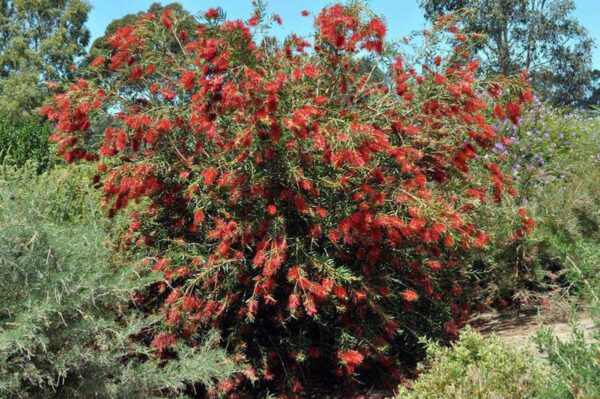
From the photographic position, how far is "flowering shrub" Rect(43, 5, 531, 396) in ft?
13.4

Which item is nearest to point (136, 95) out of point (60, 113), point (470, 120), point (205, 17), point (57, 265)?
point (60, 113)

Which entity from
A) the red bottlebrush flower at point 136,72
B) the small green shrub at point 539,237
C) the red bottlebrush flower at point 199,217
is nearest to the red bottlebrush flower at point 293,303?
the red bottlebrush flower at point 199,217

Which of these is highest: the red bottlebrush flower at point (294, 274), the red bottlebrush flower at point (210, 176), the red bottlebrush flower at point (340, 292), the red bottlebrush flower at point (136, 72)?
the red bottlebrush flower at point (136, 72)

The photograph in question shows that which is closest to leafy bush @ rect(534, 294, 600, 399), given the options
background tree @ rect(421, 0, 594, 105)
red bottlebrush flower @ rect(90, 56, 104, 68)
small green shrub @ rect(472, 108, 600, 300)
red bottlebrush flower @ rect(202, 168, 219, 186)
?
red bottlebrush flower @ rect(202, 168, 219, 186)

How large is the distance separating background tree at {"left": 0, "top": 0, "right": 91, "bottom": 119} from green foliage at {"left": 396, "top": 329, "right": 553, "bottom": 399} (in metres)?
28.3

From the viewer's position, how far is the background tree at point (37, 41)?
2934 centimetres

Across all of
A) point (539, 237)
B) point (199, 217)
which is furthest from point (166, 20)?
point (539, 237)

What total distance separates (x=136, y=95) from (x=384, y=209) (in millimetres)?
2040

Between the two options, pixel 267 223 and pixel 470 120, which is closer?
pixel 267 223

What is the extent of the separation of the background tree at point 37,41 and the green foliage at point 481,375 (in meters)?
28.3

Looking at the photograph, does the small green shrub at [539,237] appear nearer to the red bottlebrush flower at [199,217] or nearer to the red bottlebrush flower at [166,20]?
the red bottlebrush flower at [199,217]

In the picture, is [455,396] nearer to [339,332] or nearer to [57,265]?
[339,332]

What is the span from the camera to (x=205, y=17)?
171 inches

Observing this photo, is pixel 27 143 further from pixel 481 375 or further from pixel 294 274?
pixel 481 375
